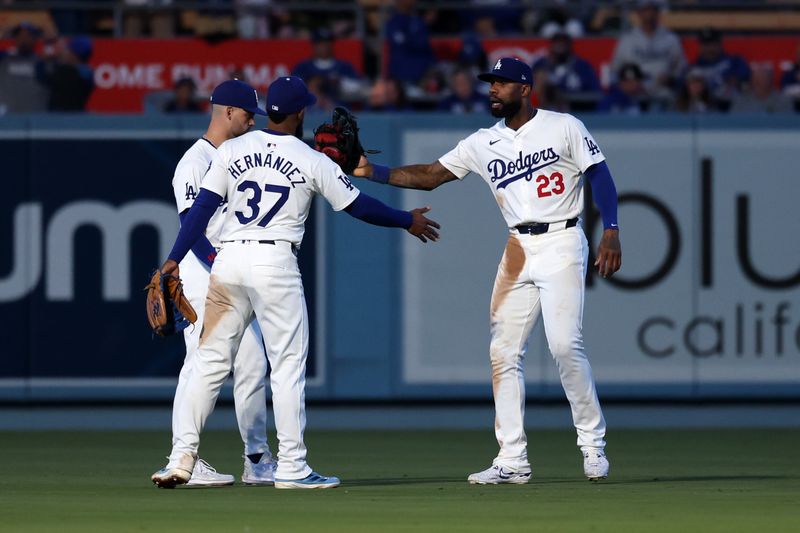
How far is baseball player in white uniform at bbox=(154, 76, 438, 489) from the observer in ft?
25.3

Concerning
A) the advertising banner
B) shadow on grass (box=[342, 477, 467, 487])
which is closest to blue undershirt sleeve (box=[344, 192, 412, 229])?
shadow on grass (box=[342, 477, 467, 487])

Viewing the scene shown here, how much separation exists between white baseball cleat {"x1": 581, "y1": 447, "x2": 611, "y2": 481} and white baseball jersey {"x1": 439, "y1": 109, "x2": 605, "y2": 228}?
126 cm

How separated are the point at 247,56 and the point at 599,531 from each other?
9516 millimetres

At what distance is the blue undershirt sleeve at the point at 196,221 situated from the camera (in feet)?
25.3

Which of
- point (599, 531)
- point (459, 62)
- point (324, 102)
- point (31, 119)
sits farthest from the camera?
point (459, 62)

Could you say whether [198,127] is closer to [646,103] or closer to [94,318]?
[94,318]

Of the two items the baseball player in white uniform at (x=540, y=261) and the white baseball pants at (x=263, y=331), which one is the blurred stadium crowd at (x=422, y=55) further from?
the white baseball pants at (x=263, y=331)

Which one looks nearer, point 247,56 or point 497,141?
point 497,141

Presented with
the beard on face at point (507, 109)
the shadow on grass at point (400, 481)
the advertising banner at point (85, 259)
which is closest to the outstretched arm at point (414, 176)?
the beard on face at point (507, 109)

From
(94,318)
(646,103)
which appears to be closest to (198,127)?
(94,318)

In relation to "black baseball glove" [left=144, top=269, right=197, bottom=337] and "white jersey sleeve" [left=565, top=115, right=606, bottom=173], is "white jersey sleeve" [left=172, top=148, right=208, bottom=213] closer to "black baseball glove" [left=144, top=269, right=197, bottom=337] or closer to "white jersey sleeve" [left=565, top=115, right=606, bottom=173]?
"black baseball glove" [left=144, top=269, right=197, bottom=337]

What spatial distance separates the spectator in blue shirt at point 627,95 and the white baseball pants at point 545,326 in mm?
5445

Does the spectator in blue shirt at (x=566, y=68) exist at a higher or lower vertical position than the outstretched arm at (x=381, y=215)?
higher

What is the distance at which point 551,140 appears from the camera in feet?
27.3
